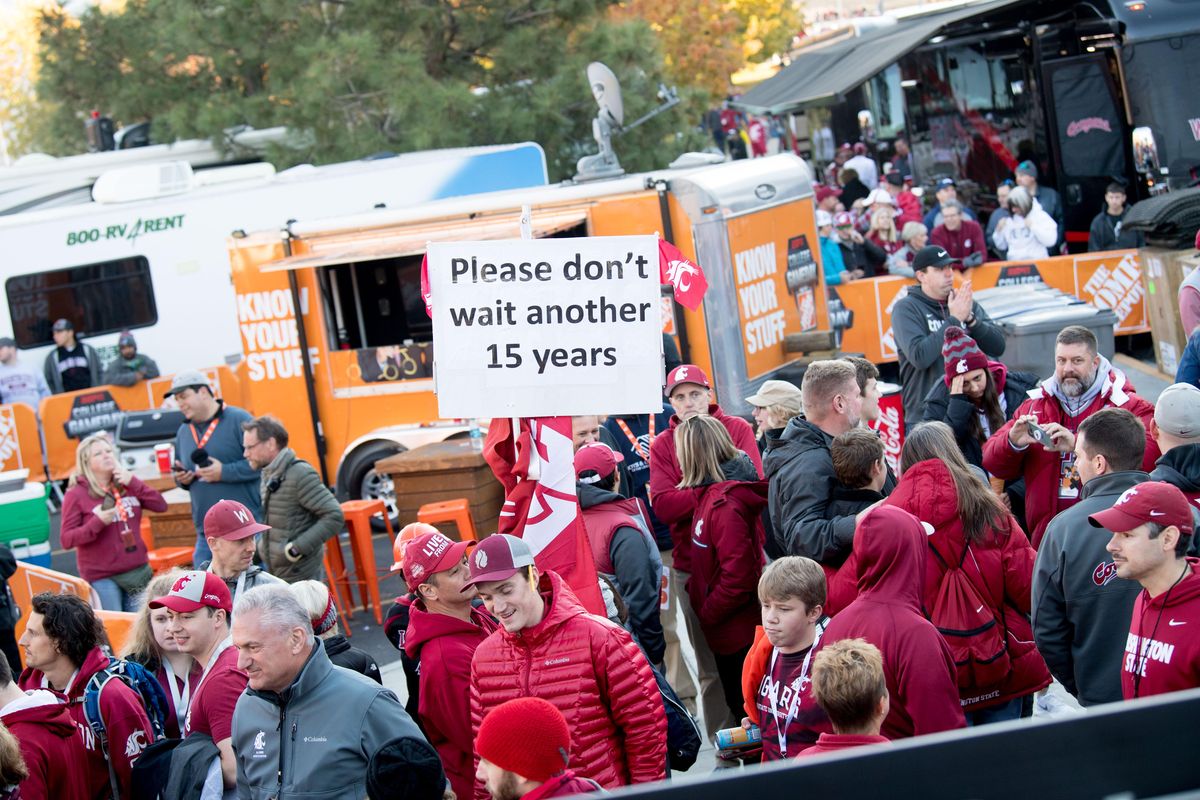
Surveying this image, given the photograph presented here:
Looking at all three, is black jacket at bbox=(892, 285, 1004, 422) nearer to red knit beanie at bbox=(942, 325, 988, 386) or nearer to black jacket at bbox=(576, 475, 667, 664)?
red knit beanie at bbox=(942, 325, 988, 386)

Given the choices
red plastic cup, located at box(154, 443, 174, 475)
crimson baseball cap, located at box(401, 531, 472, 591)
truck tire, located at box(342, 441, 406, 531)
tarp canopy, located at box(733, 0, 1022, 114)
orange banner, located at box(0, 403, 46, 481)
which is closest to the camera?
crimson baseball cap, located at box(401, 531, 472, 591)

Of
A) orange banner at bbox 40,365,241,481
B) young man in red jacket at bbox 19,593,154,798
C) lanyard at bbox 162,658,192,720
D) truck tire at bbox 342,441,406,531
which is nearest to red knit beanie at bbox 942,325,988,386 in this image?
lanyard at bbox 162,658,192,720

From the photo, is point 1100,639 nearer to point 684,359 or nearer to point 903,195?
point 684,359

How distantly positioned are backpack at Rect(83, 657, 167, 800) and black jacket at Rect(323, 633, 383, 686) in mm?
705

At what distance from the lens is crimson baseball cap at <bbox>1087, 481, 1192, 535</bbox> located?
4410 mm

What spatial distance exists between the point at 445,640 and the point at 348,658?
1.17 ft

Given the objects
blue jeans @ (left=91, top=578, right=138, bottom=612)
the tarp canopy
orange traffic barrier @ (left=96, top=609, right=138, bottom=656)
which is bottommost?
blue jeans @ (left=91, top=578, right=138, bottom=612)

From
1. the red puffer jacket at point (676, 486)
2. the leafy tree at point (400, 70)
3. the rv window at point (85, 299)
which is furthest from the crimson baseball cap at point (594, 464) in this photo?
the leafy tree at point (400, 70)

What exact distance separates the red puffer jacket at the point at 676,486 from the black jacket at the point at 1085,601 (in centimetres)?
189

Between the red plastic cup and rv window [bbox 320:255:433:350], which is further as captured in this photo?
rv window [bbox 320:255:433:350]

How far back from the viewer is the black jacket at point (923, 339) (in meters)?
8.30

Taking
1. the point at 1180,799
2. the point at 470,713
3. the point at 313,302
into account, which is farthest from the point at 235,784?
the point at 313,302

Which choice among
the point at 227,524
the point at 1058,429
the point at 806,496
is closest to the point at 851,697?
the point at 806,496

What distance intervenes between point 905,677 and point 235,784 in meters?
2.20
